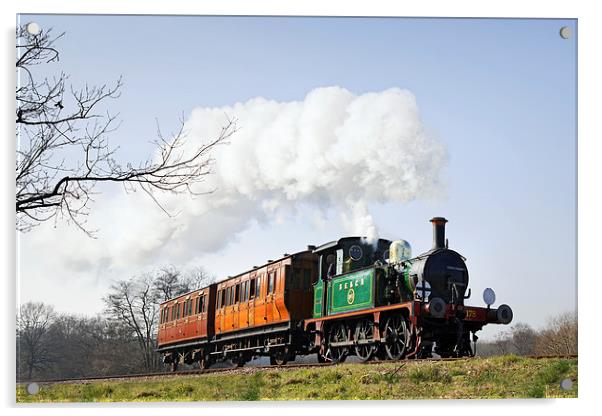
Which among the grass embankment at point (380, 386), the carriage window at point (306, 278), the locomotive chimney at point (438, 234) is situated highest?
the locomotive chimney at point (438, 234)

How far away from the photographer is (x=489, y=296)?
11.3m

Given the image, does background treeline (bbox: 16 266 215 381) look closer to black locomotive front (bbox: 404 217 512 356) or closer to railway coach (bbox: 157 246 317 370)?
railway coach (bbox: 157 246 317 370)

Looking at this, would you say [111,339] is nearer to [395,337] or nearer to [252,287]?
[395,337]

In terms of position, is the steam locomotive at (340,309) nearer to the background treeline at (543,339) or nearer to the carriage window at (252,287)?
the carriage window at (252,287)

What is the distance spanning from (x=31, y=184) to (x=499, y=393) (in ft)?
20.8

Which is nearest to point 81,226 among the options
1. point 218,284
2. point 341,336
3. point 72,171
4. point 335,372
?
point 72,171

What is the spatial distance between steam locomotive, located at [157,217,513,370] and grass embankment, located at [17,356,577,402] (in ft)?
5.39

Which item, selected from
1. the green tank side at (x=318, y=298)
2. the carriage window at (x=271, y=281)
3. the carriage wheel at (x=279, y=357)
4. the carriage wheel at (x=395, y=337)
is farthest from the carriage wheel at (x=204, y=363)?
the carriage wheel at (x=395, y=337)

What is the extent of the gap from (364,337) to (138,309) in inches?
152

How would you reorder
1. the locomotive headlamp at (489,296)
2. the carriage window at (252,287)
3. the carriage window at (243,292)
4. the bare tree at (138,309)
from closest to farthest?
the bare tree at (138,309)
the locomotive headlamp at (489,296)
the carriage window at (252,287)
the carriage window at (243,292)

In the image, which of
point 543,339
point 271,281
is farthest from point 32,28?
point 543,339

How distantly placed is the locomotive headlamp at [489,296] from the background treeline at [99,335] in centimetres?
478

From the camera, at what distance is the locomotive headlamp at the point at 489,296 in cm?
1103
